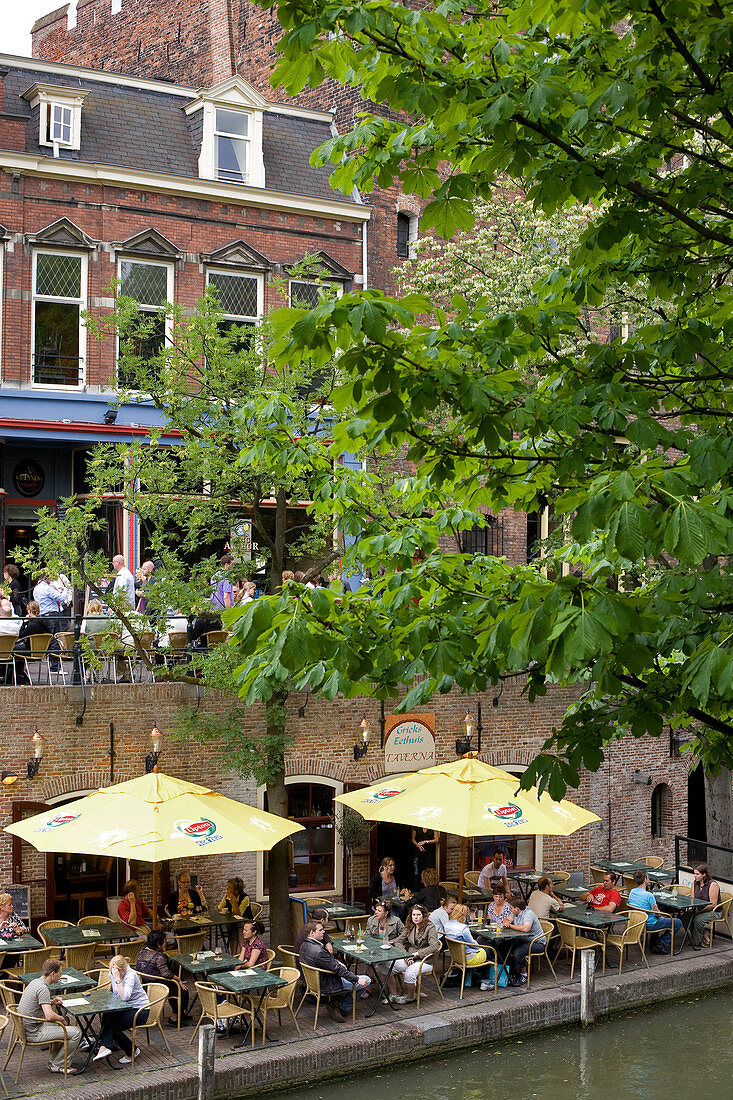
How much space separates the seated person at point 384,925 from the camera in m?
15.7

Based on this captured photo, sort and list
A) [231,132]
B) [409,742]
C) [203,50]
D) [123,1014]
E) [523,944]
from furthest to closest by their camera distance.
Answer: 1. [203,50]
2. [231,132]
3. [409,742]
4. [523,944]
5. [123,1014]

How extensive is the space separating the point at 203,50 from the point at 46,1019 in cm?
2472

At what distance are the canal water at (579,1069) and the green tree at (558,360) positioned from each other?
7.36 meters

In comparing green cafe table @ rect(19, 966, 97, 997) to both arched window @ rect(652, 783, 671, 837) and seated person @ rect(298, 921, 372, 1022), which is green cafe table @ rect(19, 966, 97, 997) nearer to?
seated person @ rect(298, 921, 372, 1022)

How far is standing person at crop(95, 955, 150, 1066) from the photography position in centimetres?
1244

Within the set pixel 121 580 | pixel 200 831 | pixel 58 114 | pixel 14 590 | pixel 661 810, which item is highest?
pixel 58 114

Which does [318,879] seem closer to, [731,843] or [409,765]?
[409,765]

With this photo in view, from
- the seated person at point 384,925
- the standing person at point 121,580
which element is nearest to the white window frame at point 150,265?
the standing person at point 121,580

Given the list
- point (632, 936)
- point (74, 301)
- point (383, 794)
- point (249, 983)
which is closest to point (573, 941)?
point (632, 936)

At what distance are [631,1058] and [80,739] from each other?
857 centimetres

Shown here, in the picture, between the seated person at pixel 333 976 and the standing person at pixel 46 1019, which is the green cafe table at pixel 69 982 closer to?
the standing person at pixel 46 1019

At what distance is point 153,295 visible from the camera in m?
22.7

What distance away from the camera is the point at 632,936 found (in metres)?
16.7

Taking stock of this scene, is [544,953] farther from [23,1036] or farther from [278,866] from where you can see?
[23,1036]
